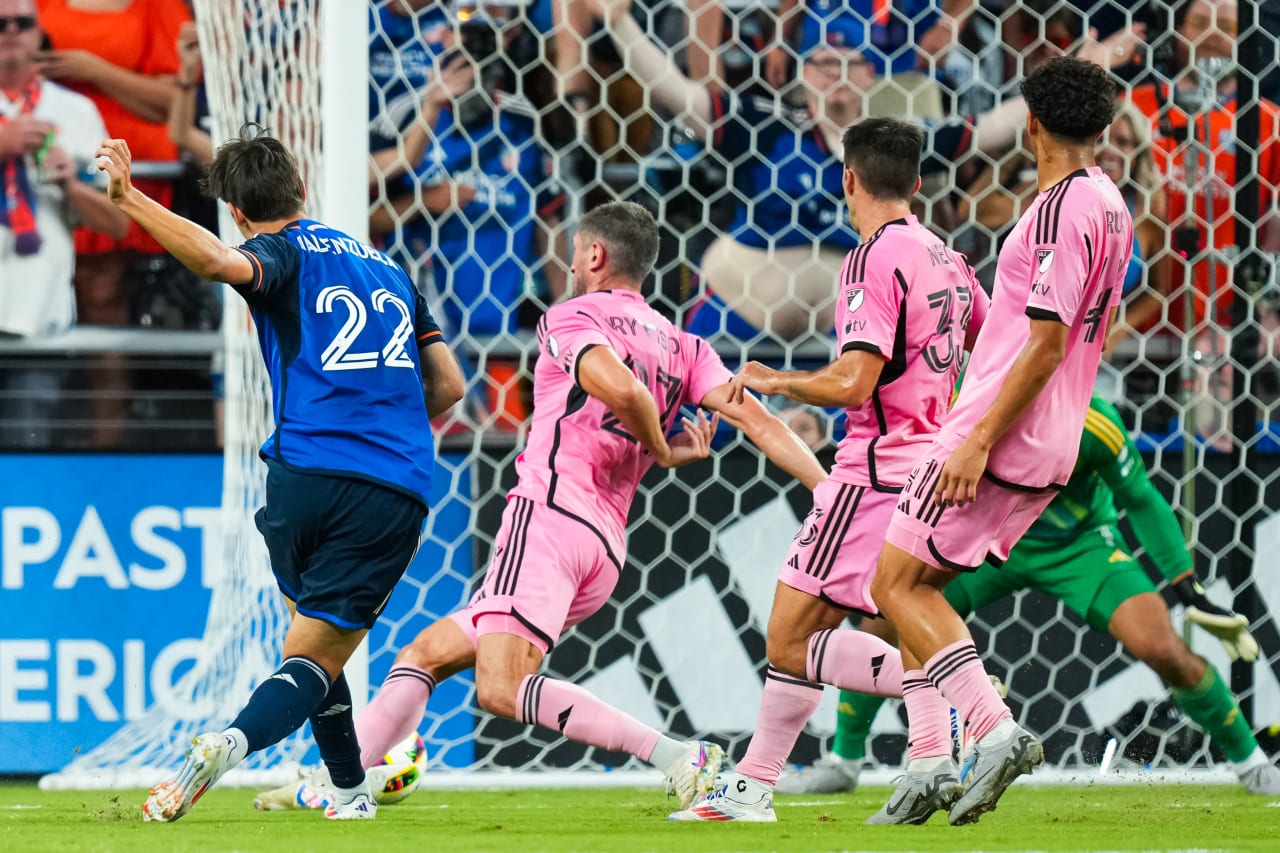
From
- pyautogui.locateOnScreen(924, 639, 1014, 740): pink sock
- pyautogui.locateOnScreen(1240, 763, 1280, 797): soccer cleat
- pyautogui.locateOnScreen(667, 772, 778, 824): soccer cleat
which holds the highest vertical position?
pyautogui.locateOnScreen(924, 639, 1014, 740): pink sock

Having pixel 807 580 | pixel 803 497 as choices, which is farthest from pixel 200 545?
pixel 807 580

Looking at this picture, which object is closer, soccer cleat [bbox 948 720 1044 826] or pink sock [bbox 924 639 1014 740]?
soccer cleat [bbox 948 720 1044 826]

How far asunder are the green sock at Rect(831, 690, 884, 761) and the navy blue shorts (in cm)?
183

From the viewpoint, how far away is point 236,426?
18.9 feet

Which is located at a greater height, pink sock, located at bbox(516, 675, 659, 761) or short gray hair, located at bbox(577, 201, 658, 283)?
short gray hair, located at bbox(577, 201, 658, 283)

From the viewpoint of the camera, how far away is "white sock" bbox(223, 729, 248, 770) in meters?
3.66

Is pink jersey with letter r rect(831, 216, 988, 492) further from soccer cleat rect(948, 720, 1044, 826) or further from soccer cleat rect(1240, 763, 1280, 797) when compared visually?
soccer cleat rect(1240, 763, 1280, 797)

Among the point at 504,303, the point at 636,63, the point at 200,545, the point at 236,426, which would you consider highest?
the point at 636,63

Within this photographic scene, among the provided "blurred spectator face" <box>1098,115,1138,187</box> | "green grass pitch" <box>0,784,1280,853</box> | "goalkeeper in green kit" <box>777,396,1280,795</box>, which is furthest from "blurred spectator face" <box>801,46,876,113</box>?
"green grass pitch" <box>0,784,1280,853</box>

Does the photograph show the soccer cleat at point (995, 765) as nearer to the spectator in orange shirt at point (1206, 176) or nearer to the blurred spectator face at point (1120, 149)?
the spectator in orange shirt at point (1206, 176)

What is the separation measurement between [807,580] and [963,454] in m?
0.70

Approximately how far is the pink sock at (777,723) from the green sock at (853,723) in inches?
41.6

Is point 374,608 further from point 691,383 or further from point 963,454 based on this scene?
point 963,454

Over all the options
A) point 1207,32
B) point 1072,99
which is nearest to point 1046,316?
point 1072,99
